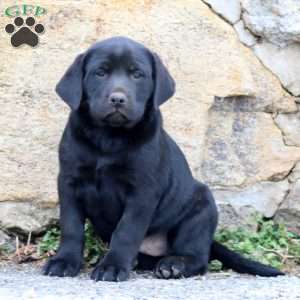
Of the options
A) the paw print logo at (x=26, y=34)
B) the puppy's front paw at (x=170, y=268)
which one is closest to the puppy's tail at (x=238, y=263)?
the puppy's front paw at (x=170, y=268)

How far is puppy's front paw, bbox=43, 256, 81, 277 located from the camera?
14.6ft

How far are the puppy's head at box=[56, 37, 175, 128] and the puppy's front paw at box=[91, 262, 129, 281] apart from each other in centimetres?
67

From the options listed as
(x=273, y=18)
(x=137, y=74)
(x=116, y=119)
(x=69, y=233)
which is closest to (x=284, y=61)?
(x=273, y=18)

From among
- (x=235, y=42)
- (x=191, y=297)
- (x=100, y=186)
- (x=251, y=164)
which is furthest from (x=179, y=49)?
(x=191, y=297)

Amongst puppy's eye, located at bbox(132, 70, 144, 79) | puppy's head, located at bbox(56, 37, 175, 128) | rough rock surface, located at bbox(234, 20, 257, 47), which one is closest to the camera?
puppy's head, located at bbox(56, 37, 175, 128)

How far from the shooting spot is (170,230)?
16.1 ft

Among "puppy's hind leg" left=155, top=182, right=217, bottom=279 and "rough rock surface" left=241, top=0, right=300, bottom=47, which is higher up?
"rough rock surface" left=241, top=0, right=300, bottom=47

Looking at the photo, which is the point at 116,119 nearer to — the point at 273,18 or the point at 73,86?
the point at 73,86

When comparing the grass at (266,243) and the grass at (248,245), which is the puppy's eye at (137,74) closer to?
the grass at (248,245)

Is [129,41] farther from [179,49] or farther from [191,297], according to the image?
[191,297]

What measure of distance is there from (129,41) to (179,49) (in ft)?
2.69

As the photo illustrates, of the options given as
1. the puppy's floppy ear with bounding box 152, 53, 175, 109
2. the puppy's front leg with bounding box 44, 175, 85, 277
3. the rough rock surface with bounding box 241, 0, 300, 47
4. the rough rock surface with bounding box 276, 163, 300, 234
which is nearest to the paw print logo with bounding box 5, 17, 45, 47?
the puppy's floppy ear with bounding box 152, 53, 175, 109

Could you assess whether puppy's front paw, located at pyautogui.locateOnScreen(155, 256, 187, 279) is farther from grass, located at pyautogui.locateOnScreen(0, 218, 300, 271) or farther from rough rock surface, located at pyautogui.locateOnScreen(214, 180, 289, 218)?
rough rock surface, located at pyautogui.locateOnScreen(214, 180, 289, 218)

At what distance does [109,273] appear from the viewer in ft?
14.2
